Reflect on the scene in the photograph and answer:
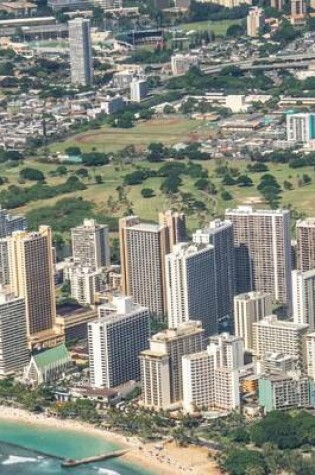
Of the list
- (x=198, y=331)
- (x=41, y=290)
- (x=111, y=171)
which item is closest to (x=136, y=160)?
(x=111, y=171)

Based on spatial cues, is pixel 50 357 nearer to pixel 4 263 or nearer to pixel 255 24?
pixel 4 263

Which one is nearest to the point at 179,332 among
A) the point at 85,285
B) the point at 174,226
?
the point at 174,226

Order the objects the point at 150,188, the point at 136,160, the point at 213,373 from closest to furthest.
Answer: the point at 213,373 → the point at 150,188 → the point at 136,160

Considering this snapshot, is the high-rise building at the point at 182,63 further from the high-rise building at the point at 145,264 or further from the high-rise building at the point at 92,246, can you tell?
the high-rise building at the point at 145,264

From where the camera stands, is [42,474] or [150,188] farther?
[150,188]

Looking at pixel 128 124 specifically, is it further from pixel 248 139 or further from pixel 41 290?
pixel 41 290

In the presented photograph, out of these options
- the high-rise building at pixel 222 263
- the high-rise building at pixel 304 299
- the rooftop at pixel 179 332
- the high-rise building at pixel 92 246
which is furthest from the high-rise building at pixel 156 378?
the high-rise building at pixel 92 246

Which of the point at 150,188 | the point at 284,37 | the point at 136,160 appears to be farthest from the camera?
the point at 284,37
